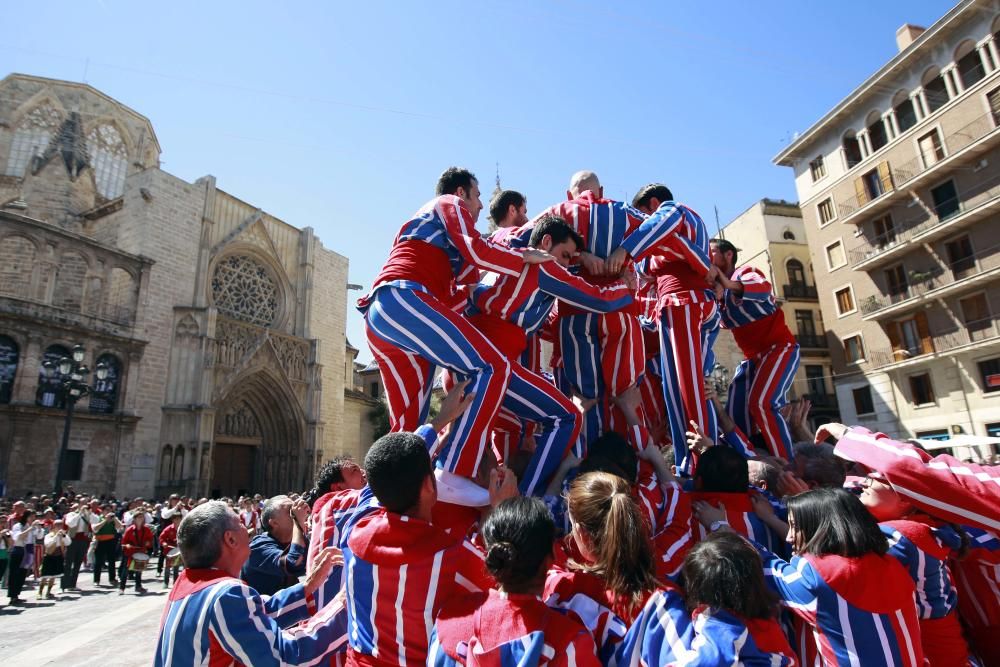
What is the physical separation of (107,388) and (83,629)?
17343 mm

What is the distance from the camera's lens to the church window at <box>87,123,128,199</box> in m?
35.8

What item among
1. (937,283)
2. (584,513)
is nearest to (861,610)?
(584,513)

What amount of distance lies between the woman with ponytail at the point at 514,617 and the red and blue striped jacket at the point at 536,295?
2.15 m

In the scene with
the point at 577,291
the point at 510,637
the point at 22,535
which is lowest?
the point at 22,535

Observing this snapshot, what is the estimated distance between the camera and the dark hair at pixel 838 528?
7.77 ft

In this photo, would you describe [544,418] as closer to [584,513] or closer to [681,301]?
[584,513]

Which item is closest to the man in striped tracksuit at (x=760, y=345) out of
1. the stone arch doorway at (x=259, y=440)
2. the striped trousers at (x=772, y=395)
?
the striped trousers at (x=772, y=395)

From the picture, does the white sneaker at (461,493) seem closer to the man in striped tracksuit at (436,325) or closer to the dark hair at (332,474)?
the man in striped tracksuit at (436,325)

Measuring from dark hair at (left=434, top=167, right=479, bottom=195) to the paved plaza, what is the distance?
22.7 ft

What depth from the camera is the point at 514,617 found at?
79.4 inches

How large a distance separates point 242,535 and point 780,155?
117ft

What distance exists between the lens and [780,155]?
107 feet

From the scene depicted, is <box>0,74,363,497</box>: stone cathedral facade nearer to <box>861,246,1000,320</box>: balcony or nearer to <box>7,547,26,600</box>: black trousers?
<box>7,547,26,600</box>: black trousers

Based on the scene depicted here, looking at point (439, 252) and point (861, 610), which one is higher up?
point (439, 252)
